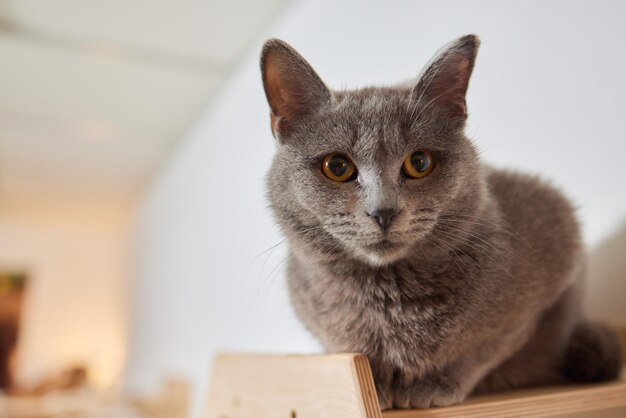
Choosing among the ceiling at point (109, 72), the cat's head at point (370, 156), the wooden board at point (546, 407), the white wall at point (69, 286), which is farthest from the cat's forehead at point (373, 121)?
the white wall at point (69, 286)

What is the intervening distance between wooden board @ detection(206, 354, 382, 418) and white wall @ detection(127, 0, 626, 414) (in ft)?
0.48

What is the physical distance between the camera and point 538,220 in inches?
31.6

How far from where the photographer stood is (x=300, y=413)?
2.27 ft

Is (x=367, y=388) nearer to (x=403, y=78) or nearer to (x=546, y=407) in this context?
(x=546, y=407)

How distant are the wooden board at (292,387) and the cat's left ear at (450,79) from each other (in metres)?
0.36

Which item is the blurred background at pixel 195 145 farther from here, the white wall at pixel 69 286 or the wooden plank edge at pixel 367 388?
the wooden plank edge at pixel 367 388

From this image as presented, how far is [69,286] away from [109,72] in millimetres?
4421

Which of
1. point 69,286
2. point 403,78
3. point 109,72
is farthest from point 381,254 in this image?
point 69,286

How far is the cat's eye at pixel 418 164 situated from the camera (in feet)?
2.24

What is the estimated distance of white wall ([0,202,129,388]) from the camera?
568cm

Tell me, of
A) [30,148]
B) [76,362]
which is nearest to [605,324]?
[30,148]

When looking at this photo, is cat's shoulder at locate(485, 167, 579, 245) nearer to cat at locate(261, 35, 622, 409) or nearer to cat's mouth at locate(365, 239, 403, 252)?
cat at locate(261, 35, 622, 409)

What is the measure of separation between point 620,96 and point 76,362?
622 centimetres

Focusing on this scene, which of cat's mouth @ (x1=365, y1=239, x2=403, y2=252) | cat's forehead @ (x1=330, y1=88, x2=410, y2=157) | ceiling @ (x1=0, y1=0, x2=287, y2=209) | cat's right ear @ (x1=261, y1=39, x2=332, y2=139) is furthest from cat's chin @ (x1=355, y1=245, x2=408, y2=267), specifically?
ceiling @ (x1=0, y1=0, x2=287, y2=209)
